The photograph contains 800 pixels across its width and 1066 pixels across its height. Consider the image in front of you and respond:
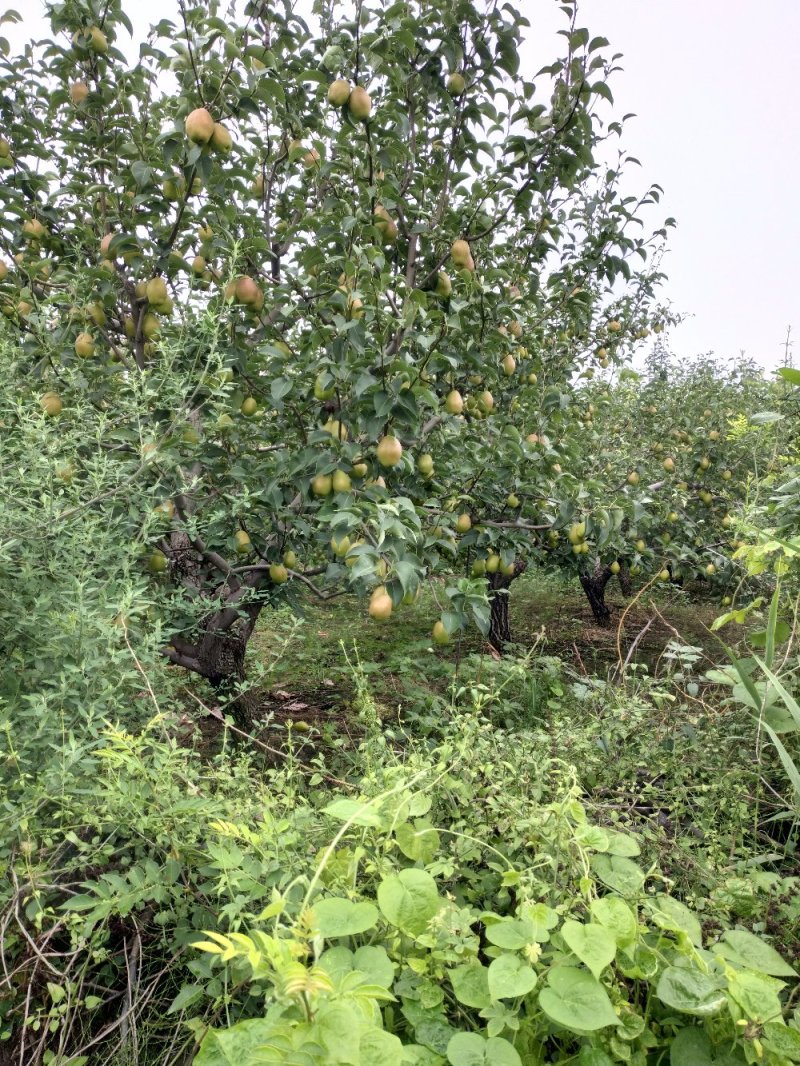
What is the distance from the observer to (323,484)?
230cm

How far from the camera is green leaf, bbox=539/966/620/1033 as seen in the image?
0.85 m

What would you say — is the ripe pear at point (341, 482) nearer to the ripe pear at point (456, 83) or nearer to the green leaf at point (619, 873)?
the green leaf at point (619, 873)

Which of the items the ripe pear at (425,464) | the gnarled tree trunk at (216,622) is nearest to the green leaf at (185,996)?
the gnarled tree trunk at (216,622)

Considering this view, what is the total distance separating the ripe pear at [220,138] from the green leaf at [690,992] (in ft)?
7.83

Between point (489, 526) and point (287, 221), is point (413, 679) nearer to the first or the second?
point (489, 526)

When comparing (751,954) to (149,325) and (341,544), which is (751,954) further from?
(149,325)

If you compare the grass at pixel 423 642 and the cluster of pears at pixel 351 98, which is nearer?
the cluster of pears at pixel 351 98

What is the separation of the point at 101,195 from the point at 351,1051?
2837 mm

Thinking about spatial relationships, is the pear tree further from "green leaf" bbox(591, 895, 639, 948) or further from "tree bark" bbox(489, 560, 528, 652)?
"tree bark" bbox(489, 560, 528, 652)

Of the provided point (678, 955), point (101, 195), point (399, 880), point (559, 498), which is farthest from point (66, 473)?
point (559, 498)

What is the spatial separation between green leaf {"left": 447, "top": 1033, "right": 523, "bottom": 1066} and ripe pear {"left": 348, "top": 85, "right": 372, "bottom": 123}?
2473 mm

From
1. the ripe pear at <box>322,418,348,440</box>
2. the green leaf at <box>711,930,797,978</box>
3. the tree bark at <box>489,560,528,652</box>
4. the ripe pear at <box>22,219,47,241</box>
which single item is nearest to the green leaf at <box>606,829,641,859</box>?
the green leaf at <box>711,930,797,978</box>

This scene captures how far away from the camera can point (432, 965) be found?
1035mm

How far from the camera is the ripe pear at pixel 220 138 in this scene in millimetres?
1983
